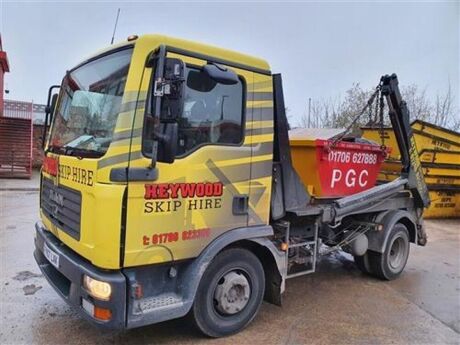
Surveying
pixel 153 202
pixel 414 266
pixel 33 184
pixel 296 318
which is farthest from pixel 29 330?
pixel 33 184

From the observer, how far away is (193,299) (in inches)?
135

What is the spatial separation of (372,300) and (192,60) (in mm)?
3485

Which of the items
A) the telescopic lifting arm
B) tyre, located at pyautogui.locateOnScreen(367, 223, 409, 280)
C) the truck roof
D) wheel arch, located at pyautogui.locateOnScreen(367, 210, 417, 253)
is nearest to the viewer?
the truck roof

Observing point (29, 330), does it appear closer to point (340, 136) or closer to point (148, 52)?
point (148, 52)

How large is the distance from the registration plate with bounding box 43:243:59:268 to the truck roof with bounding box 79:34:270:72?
1721mm

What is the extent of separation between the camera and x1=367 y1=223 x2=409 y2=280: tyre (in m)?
5.71

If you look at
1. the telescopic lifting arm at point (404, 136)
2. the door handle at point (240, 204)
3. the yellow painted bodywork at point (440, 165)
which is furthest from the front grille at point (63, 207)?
the yellow painted bodywork at point (440, 165)

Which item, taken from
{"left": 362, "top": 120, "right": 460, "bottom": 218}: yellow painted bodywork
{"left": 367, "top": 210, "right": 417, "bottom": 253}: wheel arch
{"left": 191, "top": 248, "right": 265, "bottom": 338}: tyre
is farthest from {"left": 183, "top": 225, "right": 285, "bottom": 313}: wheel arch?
{"left": 362, "top": 120, "right": 460, "bottom": 218}: yellow painted bodywork

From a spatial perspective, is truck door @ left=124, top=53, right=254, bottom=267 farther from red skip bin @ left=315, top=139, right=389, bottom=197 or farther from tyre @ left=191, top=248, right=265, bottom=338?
red skip bin @ left=315, top=139, right=389, bottom=197

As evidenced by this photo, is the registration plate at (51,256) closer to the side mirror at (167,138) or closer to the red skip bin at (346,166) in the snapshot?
the side mirror at (167,138)

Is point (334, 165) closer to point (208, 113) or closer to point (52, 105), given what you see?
point (208, 113)

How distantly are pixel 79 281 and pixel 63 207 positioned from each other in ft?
2.18

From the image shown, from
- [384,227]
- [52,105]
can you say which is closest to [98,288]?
[52,105]

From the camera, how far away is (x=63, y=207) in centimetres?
357
